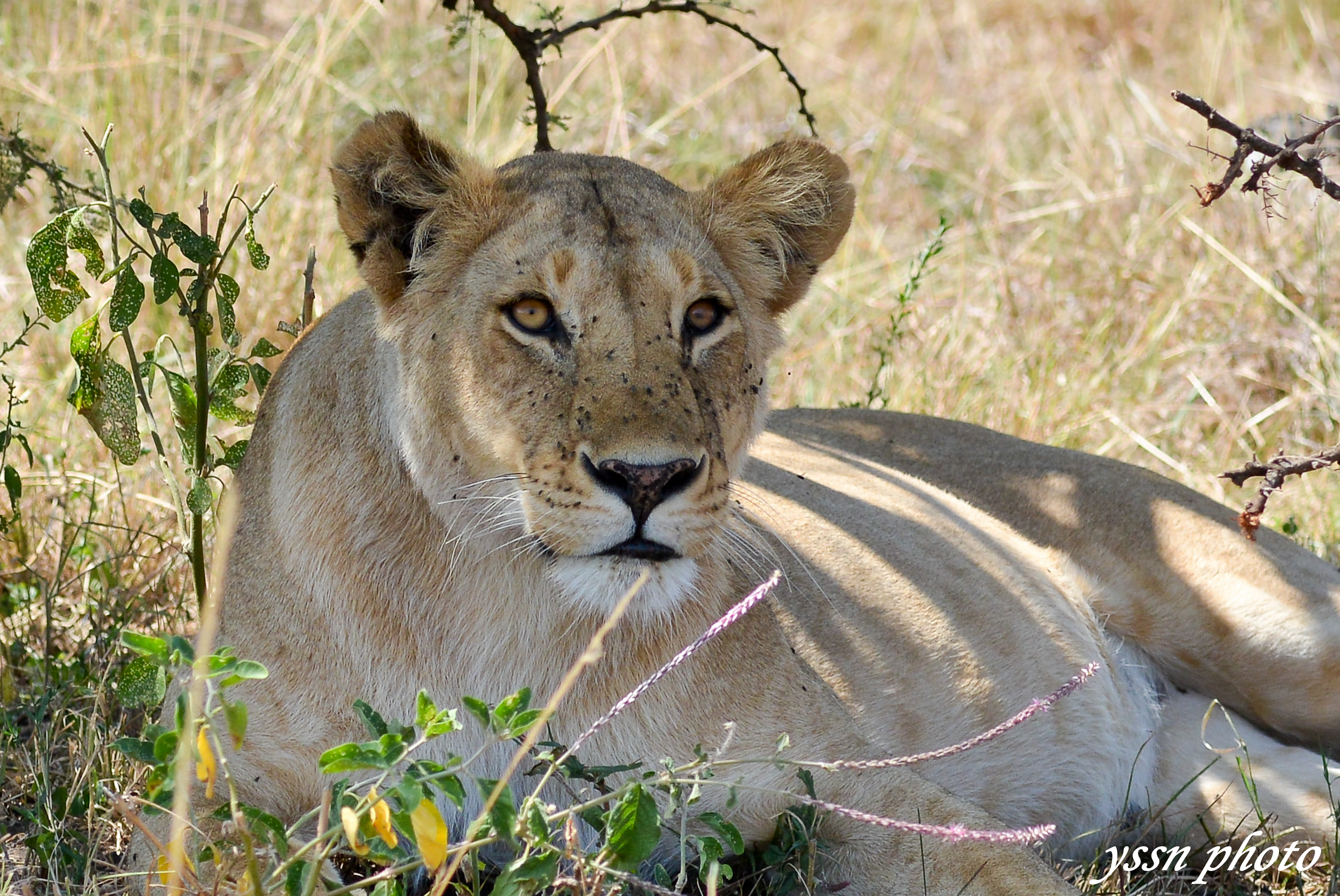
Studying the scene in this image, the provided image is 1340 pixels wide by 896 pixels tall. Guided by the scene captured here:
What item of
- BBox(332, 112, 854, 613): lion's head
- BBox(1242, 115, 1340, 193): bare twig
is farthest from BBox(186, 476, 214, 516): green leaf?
BBox(1242, 115, 1340, 193): bare twig

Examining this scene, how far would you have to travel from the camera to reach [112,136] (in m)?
6.06

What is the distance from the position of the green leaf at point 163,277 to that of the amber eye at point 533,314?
3.21ft

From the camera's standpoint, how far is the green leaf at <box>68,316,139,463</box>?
3283mm

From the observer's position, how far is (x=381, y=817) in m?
2.00

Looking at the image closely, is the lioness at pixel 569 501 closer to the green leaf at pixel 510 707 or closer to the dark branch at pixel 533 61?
the green leaf at pixel 510 707

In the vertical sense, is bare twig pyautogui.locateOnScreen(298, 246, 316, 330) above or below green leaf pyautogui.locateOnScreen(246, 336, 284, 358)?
above

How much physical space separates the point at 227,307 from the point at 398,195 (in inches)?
31.7

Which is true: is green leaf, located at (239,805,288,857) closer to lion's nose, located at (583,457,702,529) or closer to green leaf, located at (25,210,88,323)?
lion's nose, located at (583,457,702,529)

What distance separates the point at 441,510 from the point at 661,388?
0.47 m

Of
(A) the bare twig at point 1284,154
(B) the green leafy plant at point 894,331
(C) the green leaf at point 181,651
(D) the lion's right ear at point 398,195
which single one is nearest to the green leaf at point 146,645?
(C) the green leaf at point 181,651

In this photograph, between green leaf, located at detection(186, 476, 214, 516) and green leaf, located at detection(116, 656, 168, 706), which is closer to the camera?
green leaf, located at detection(116, 656, 168, 706)

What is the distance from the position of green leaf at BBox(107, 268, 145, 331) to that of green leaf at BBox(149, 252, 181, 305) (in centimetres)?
4

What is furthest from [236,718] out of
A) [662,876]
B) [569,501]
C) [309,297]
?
[309,297]

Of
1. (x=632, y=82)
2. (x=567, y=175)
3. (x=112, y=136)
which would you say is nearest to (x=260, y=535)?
(x=567, y=175)
